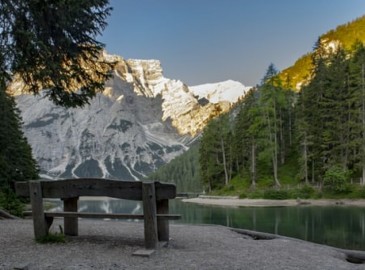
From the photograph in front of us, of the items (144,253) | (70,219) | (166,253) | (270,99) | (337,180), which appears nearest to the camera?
(144,253)

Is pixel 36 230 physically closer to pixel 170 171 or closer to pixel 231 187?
pixel 231 187

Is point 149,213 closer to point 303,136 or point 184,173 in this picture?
point 303,136

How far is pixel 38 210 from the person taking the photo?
973 centimetres

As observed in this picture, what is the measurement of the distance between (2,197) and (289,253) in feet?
55.4

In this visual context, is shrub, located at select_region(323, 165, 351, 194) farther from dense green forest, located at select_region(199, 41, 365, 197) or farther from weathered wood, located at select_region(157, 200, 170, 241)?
weathered wood, located at select_region(157, 200, 170, 241)

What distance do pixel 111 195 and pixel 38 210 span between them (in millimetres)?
1930

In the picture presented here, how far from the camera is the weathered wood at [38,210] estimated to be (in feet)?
31.9

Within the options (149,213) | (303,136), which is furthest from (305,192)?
(149,213)

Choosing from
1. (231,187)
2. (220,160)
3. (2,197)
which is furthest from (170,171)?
(2,197)

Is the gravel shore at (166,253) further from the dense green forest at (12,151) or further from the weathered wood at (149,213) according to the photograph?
the dense green forest at (12,151)

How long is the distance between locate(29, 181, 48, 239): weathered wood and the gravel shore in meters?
0.30

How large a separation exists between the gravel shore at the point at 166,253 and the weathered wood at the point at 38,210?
30cm

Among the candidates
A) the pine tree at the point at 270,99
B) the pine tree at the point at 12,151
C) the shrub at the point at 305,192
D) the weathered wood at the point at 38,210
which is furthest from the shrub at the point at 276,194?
the weathered wood at the point at 38,210

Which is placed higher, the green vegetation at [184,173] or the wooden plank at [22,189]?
the wooden plank at [22,189]
